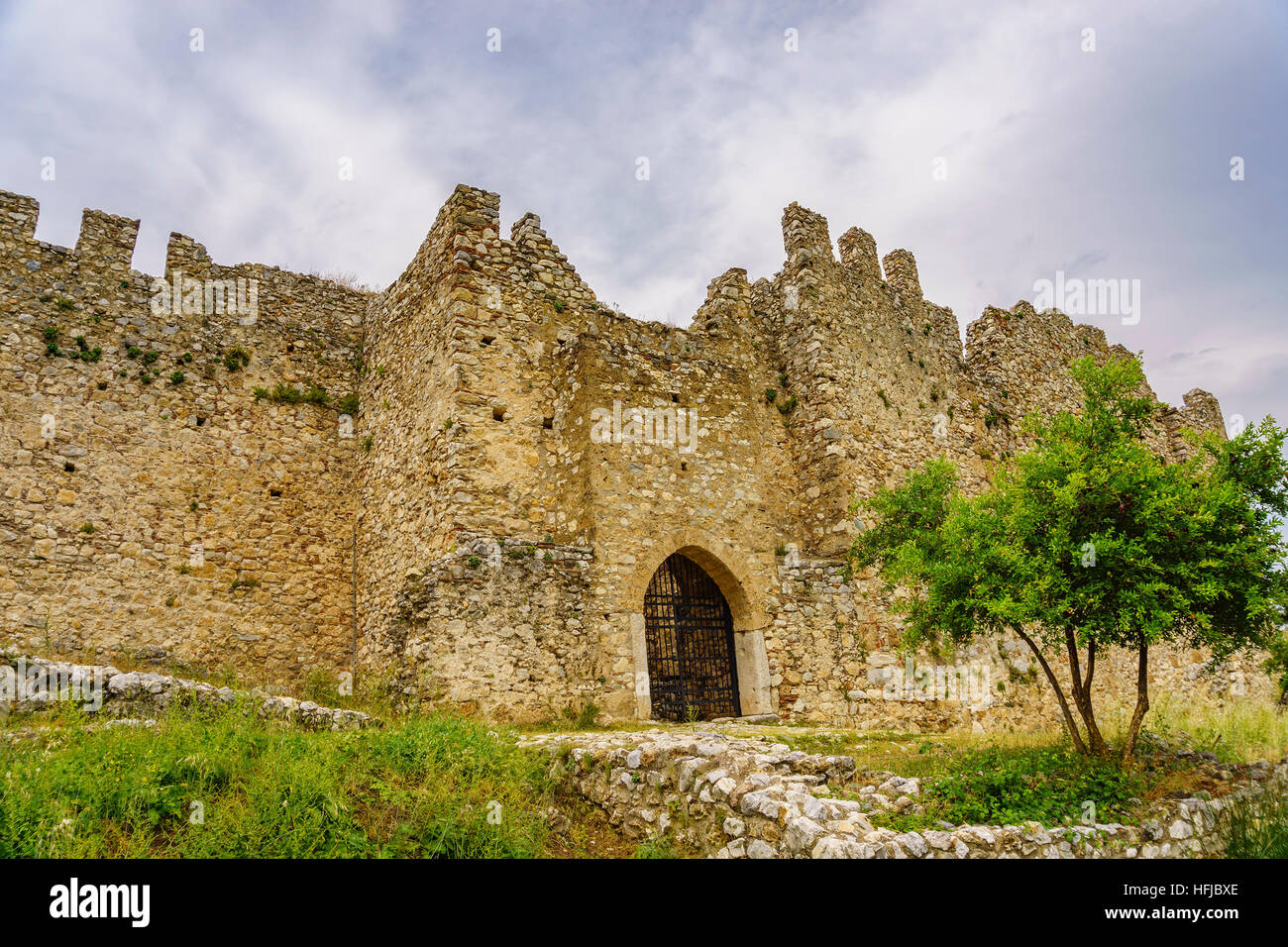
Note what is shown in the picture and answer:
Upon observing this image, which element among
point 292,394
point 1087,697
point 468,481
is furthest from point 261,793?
point 292,394

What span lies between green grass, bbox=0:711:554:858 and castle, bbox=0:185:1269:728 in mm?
2980

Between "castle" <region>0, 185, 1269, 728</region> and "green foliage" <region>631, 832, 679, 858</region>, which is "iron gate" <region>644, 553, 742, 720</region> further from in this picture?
"green foliage" <region>631, 832, 679, 858</region>

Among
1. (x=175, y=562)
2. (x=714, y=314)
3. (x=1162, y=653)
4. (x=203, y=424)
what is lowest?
(x=1162, y=653)

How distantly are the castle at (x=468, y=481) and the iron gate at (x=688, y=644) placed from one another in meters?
0.05

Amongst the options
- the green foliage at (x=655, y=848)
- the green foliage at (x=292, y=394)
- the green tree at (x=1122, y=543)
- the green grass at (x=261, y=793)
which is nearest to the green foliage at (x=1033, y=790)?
the green tree at (x=1122, y=543)

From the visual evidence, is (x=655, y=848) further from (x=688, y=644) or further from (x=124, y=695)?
(x=688, y=644)

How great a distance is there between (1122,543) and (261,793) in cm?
773

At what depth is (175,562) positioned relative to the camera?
12.8 meters

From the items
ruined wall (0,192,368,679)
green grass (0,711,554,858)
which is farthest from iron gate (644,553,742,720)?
ruined wall (0,192,368,679)

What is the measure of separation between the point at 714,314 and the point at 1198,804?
427 inches

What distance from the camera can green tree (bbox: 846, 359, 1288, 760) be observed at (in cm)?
727

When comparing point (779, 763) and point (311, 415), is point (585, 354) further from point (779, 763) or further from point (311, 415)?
point (779, 763)

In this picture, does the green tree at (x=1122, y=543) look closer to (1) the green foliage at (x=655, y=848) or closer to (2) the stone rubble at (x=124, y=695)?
(1) the green foliage at (x=655, y=848)
